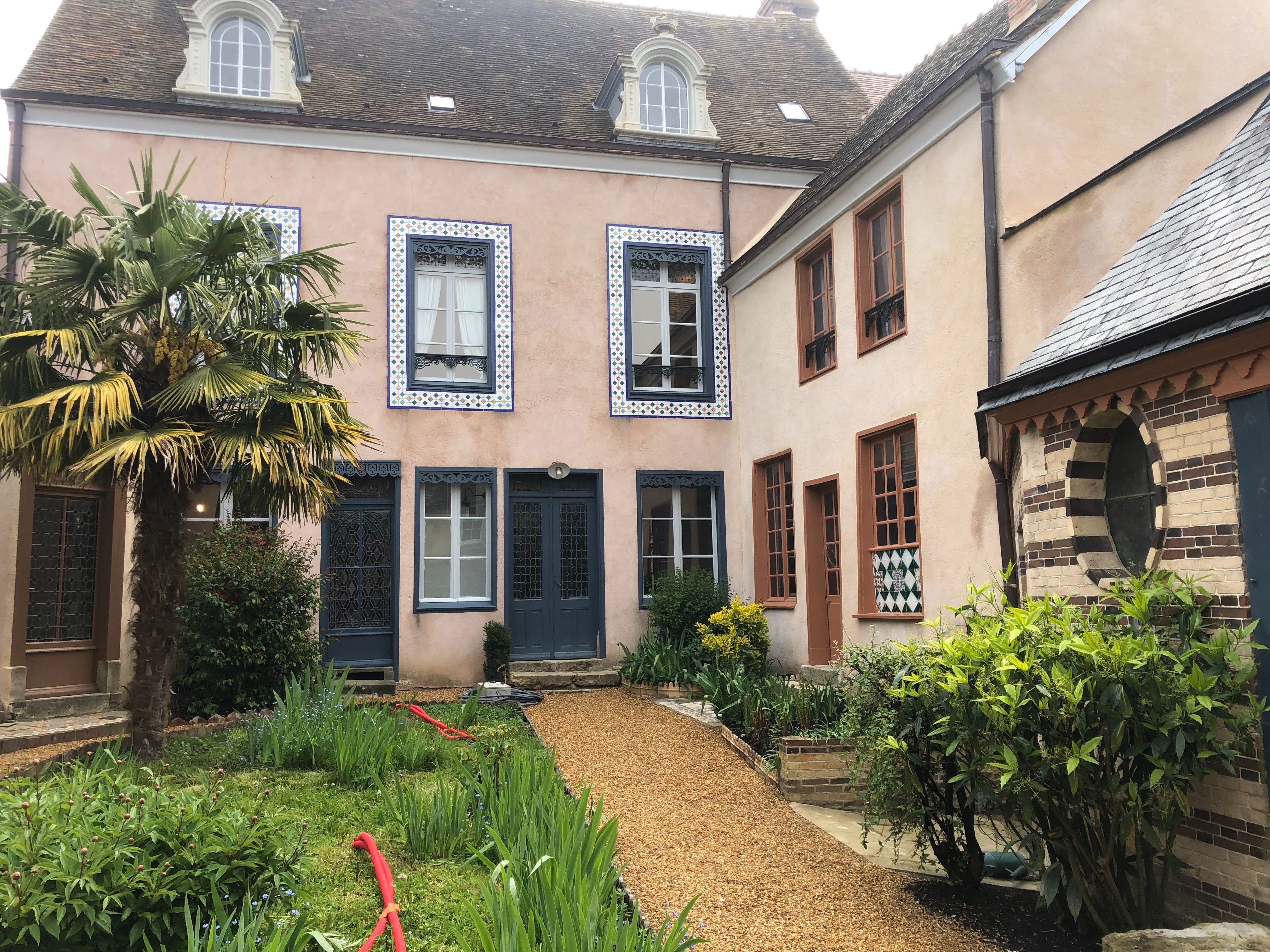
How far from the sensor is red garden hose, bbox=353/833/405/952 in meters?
3.72

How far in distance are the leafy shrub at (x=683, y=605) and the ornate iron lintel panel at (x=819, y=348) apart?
3153 millimetres

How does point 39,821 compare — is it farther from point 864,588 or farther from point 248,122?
point 248,122

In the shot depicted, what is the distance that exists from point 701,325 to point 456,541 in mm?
4445

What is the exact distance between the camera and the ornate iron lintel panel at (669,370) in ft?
45.4

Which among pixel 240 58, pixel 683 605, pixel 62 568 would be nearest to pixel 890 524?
pixel 683 605

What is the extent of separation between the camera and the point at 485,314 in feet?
44.2

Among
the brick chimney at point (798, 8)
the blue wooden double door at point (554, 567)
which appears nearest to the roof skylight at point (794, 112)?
the brick chimney at point (798, 8)

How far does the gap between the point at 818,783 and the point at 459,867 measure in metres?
3.06

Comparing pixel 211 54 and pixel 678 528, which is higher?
pixel 211 54

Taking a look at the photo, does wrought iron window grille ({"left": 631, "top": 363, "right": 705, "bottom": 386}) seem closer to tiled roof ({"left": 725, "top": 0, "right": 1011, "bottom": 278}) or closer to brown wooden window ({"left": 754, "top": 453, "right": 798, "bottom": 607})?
tiled roof ({"left": 725, "top": 0, "right": 1011, "bottom": 278})

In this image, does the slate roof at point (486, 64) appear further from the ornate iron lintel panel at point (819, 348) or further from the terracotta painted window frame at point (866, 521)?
the terracotta painted window frame at point (866, 521)

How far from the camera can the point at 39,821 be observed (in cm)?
389

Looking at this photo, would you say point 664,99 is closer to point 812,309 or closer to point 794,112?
point 794,112

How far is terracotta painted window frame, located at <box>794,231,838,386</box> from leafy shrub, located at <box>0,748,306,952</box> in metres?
8.37
